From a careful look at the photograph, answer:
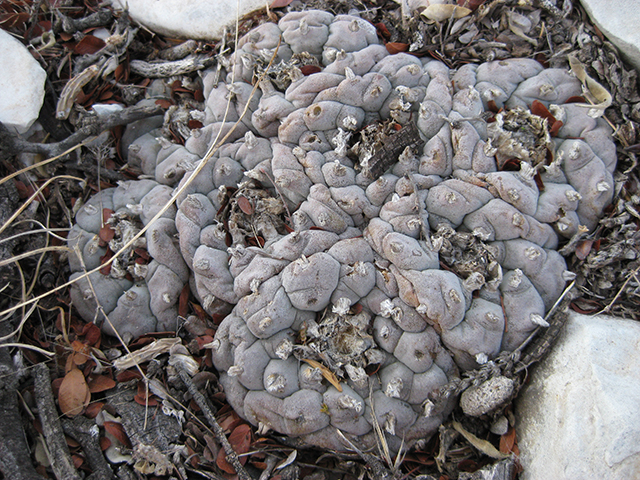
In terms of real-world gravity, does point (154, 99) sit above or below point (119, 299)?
above

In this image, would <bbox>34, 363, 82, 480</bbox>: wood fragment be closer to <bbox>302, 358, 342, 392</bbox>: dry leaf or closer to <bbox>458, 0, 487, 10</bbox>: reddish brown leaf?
<bbox>302, 358, 342, 392</bbox>: dry leaf

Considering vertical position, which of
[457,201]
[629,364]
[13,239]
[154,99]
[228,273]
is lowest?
[13,239]

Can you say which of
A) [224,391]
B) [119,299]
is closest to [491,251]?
[224,391]

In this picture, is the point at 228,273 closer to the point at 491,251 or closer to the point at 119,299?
the point at 119,299

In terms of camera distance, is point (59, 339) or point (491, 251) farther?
point (59, 339)

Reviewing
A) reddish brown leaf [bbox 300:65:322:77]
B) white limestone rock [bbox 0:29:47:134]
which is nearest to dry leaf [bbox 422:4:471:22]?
reddish brown leaf [bbox 300:65:322:77]

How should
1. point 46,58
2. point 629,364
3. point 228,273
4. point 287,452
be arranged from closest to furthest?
point 629,364, point 287,452, point 228,273, point 46,58
